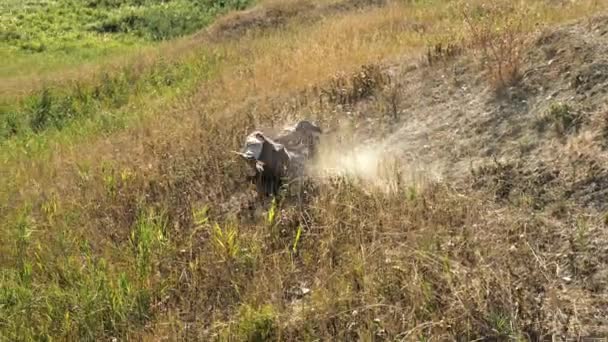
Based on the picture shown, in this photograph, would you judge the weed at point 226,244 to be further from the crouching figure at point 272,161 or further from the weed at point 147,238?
the crouching figure at point 272,161

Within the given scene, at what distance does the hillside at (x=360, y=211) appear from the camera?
9.69 feet

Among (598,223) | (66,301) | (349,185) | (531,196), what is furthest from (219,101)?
(598,223)

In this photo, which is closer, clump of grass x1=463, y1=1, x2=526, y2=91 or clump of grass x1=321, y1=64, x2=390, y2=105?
clump of grass x1=463, y1=1, x2=526, y2=91

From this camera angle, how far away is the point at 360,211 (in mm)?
3777

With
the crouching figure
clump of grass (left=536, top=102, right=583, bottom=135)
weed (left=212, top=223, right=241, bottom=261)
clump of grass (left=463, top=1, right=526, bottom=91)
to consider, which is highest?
clump of grass (left=463, top=1, right=526, bottom=91)

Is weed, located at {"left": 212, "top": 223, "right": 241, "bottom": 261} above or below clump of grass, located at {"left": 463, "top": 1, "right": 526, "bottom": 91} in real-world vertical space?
below

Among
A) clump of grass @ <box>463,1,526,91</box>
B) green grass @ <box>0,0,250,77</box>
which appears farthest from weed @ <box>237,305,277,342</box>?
green grass @ <box>0,0,250,77</box>

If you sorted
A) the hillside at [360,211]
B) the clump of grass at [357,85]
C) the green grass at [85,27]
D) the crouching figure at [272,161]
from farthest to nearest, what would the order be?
the green grass at [85,27] → the clump of grass at [357,85] → the crouching figure at [272,161] → the hillside at [360,211]

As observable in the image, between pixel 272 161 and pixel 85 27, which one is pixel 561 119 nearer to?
pixel 272 161

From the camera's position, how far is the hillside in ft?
9.69

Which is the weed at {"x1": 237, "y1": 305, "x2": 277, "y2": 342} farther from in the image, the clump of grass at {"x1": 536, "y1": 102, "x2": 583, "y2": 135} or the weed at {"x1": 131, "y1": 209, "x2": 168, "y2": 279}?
the clump of grass at {"x1": 536, "y1": 102, "x2": 583, "y2": 135}

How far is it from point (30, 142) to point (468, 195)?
675 centimetres

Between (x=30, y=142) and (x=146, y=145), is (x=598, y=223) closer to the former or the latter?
(x=146, y=145)

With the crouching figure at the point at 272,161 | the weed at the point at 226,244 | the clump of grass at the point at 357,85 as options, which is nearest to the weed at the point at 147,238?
the weed at the point at 226,244
